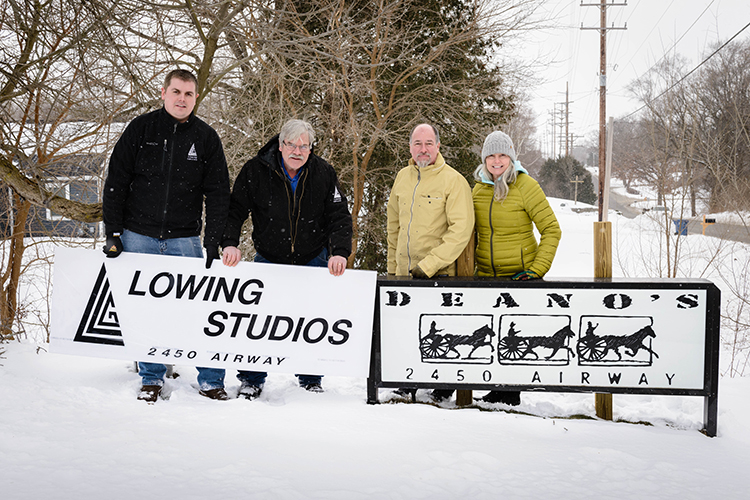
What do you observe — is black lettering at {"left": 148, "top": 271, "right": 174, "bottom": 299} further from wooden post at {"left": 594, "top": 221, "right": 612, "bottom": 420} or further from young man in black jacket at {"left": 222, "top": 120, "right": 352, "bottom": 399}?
wooden post at {"left": 594, "top": 221, "right": 612, "bottom": 420}

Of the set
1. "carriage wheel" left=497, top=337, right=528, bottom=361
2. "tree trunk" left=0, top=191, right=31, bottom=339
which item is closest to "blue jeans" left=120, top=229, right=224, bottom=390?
"carriage wheel" left=497, top=337, right=528, bottom=361

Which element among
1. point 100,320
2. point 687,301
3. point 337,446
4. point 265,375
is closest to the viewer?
point 337,446

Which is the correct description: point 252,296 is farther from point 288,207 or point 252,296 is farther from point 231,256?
point 288,207

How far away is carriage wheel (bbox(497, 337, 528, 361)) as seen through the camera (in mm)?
3426

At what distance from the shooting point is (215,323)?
3533 millimetres

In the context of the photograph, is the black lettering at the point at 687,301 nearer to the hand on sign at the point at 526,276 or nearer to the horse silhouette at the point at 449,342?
the hand on sign at the point at 526,276

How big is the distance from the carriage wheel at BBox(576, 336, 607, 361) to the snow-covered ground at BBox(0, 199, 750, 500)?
0.43 m

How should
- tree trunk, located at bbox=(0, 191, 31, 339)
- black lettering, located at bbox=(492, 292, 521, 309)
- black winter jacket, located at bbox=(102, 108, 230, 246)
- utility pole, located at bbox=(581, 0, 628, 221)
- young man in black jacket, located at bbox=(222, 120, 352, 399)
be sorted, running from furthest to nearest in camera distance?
utility pole, located at bbox=(581, 0, 628, 221), tree trunk, located at bbox=(0, 191, 31, 339), young man in black jacket, located at bbox=(222, 120, 352, 399), black lettering, located at bbox=(492, 292, 521, 309), black winter jacket, located at bbox=(102, 108, 230, 246)

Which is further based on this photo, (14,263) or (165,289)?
(14,263)

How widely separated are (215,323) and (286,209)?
0.94 metres

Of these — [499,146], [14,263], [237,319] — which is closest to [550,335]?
[499,146]

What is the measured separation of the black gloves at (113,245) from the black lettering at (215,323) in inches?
29.5

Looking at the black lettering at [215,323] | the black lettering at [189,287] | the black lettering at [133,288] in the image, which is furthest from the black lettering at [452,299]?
the black lettering at [133,288]

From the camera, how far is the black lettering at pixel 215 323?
3531 mm
